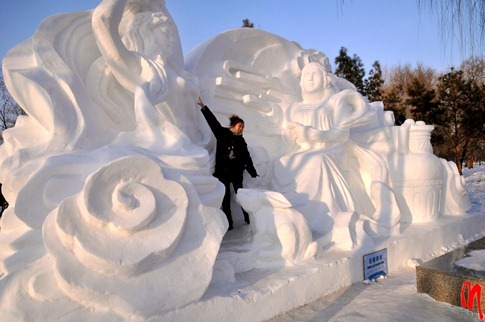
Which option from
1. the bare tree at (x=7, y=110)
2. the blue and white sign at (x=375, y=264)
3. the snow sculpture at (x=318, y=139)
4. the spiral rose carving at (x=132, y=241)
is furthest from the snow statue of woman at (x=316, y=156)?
the bare tree at (x=7, y=110)

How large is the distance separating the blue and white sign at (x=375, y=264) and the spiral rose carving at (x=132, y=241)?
60.7 inches

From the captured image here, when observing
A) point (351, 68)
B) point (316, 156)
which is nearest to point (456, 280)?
point (316, 156)

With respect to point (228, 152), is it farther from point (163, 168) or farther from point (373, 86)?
point (373, 86)

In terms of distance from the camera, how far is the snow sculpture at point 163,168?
2002mm

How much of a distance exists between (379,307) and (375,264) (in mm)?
747

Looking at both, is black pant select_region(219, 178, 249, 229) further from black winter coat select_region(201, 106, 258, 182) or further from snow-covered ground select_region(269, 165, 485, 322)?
snow-covered ground select_region(269, 165, 485, 322)

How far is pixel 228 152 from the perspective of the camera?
348 cm

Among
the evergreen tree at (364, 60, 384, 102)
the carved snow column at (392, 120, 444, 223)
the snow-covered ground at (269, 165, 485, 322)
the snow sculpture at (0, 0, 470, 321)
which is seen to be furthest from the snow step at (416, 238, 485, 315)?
the evergreen tree at (364, 60, 384, 102)

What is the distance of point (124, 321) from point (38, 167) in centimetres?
108

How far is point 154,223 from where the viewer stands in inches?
85.8

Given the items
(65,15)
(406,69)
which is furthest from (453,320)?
(406,69)

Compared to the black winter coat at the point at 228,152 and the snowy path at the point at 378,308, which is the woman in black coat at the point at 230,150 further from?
the snowy path at the point at 378,308

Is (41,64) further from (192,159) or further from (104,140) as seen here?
(192,159)

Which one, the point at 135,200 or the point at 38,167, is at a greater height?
the point at 38,167
